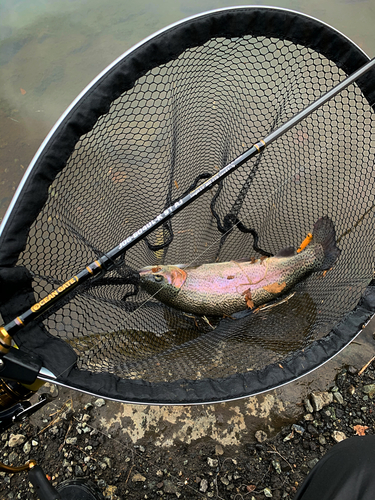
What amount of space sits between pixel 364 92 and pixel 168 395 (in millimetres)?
2060

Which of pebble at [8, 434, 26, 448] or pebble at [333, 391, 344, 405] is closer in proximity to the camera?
pebble at [8, 434, 26, 448]

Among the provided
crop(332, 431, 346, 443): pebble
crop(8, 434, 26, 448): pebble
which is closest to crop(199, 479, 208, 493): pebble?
crop(332, 431, 346, 443): pebble

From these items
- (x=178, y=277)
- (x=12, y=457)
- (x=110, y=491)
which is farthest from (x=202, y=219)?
(x=12, y=457)

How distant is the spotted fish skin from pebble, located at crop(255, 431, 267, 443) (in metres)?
0.85

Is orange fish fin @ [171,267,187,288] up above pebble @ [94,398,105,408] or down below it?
above

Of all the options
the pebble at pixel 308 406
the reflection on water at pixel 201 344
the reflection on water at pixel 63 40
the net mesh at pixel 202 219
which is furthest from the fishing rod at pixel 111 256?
the reflection on water at pixel 63 40

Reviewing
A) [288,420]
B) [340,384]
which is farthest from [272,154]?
[288,420]

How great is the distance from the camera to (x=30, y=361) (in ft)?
3.94

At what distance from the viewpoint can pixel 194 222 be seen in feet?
8.74

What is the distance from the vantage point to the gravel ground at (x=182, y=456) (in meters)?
1.89

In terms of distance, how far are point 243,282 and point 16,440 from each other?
1918 mm

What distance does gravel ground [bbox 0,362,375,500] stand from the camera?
1.89 metres

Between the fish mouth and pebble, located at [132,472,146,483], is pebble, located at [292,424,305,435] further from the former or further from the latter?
the fish mouth

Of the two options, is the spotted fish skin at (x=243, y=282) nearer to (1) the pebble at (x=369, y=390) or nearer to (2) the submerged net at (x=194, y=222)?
(2) the submerged net at (x=194, y=222)
